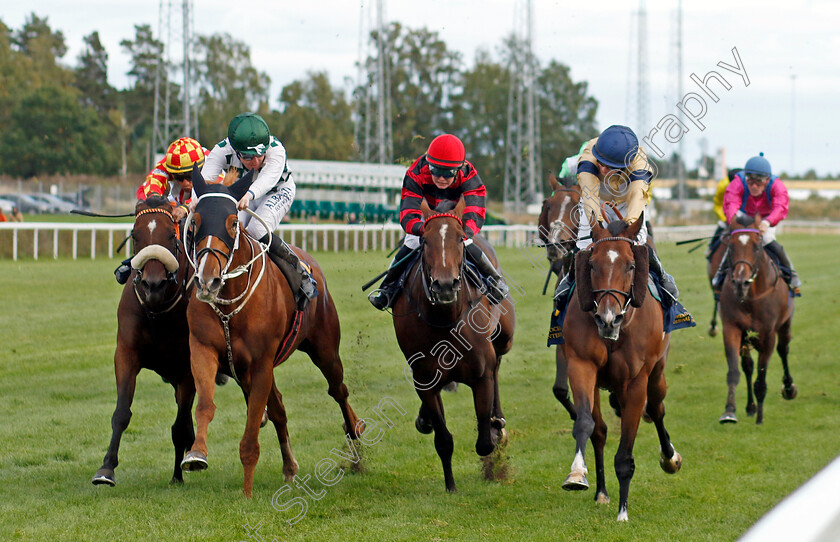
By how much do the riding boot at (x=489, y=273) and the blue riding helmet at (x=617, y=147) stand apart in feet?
3.38

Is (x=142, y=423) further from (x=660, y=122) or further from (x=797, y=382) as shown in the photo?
(x=797, y=382)

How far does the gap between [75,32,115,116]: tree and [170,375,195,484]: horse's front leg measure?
185 ft

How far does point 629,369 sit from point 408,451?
233cm

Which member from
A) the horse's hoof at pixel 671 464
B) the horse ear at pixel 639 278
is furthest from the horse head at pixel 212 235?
the horse's hoof at pixel 671 464

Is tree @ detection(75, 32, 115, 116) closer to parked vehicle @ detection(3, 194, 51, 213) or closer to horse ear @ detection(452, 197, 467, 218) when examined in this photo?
parked vehicle @ detection(3, 194, 51, 213)

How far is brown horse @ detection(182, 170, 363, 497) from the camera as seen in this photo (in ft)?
16.4

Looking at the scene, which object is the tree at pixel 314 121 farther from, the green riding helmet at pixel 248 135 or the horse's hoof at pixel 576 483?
the horse's hoof at pixel 576 483

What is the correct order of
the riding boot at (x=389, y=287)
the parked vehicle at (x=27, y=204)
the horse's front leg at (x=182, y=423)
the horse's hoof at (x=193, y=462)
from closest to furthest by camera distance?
the horse's hoof at (x=193, y=462), the horse's front leg at (x=182, y=423), the riding boot at (x=389, y=287), the parked vehicle at (x=27, y=204)

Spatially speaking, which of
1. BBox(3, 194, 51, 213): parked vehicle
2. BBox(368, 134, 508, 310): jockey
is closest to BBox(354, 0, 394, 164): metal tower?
BBox(368, 134, 508, 310): jockey

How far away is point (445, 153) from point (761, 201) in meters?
4.61

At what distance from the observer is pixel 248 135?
19.2 feet

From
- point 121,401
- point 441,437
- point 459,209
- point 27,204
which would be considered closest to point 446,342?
point 441,437

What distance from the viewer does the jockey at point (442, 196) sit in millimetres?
6062

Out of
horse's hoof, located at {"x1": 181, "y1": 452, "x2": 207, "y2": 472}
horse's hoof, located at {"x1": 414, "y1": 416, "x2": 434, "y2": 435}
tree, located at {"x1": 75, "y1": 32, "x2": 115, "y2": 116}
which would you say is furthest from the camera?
tree, located at {"x1": 75, "y1": 32, "x2": 115, "y2": 116}
